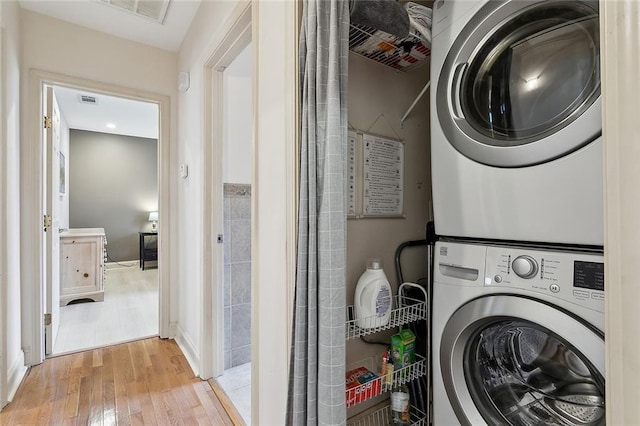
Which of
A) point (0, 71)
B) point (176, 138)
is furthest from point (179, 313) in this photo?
point (0, 71)

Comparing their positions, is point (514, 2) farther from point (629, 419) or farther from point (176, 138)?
point (176, 138)

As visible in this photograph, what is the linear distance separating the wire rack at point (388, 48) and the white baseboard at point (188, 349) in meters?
2.06

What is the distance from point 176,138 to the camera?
103 inches

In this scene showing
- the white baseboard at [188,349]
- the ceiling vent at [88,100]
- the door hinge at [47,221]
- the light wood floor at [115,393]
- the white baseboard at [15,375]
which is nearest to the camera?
the light wood floor at [115,393]

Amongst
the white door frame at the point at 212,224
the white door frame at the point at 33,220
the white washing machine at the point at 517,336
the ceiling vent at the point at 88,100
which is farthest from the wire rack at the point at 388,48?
the ceiling vent at the point at 88,100

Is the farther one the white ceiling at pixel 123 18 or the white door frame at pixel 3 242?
the white ceiling at pixel 123 18

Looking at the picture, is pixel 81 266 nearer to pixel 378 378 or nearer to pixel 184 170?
pixel 184 170

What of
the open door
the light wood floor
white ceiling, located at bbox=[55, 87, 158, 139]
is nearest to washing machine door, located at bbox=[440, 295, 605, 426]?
the light wood floor

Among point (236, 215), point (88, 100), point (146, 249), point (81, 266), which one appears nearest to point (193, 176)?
point (236, 215)

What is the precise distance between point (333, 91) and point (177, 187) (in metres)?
2.12

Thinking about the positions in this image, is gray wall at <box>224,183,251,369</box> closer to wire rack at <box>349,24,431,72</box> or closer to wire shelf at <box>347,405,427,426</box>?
wire shelf at <box>347,405,427,426</box>

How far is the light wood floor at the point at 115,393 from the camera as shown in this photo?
160cm

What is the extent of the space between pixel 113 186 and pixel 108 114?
1759 mm

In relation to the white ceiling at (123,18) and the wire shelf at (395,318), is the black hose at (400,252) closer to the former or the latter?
the wire shelf at (395,318)
